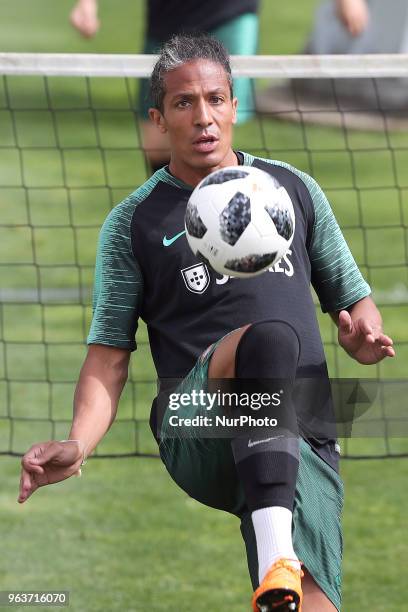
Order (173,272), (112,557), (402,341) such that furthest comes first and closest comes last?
(402,341) → (112,557) → (173,272)

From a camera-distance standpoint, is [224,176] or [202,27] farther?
[202,27]

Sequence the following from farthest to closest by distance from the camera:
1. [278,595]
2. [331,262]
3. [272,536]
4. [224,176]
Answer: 1. [331,262]
2. [224,176]
3. [272,536]
4. [278,595]

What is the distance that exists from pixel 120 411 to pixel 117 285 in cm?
322

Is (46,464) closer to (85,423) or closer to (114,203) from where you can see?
(85,423)

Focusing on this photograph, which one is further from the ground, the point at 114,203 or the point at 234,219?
the point at 114,203

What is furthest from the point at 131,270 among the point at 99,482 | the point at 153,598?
the point at 99,482

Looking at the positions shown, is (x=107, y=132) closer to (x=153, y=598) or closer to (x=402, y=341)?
(x=402, y=341)

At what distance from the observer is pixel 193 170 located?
15.3ft

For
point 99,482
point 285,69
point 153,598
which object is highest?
point 285,69

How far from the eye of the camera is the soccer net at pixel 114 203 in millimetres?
6270

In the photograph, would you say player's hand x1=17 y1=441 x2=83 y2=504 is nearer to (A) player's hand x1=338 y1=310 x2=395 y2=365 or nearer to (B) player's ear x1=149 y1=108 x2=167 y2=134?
(A) player's hand x1=338 y1=310 x2=395 y2=365

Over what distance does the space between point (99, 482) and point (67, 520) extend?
1.58ft

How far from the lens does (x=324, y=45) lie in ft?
49.7

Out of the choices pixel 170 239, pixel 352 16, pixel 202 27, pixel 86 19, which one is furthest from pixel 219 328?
pixel 86 19
